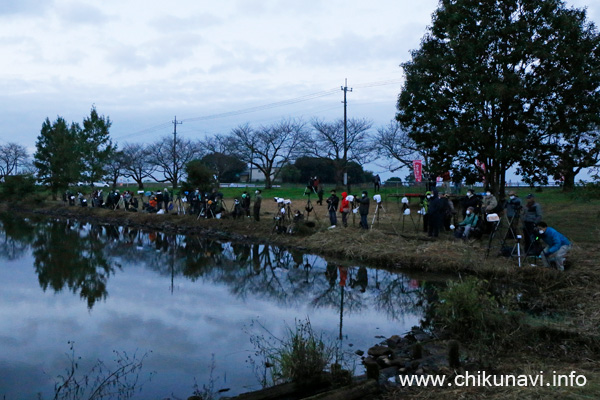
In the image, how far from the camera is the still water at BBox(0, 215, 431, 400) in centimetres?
769

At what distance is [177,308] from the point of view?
11.2 m

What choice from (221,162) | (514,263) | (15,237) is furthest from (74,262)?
(221,162)

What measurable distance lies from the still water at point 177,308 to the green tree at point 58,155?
2297cm

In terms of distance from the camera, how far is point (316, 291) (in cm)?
1271

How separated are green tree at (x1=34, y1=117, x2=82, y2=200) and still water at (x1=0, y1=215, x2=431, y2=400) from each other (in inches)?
904

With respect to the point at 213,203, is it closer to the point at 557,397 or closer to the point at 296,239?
the point at 296,239

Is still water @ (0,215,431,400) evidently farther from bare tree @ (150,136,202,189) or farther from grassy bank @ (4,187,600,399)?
bare tree @ (150,136,202,189)

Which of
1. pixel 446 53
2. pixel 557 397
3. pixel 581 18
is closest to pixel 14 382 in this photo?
pixel 557 397

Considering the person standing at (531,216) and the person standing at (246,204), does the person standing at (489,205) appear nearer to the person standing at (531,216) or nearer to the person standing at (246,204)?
the person standing at (531,216)

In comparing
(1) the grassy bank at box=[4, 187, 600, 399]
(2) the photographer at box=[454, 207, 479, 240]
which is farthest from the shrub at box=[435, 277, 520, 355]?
(2) the photographer at box=[454, 207, 479, 240]

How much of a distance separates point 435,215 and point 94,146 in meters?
32.7

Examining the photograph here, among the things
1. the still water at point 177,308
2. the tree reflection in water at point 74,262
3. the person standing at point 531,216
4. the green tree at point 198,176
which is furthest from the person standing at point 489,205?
the green tree at point 198,176

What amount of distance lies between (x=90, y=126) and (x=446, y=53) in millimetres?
31958

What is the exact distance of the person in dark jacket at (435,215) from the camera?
52.1 ft
